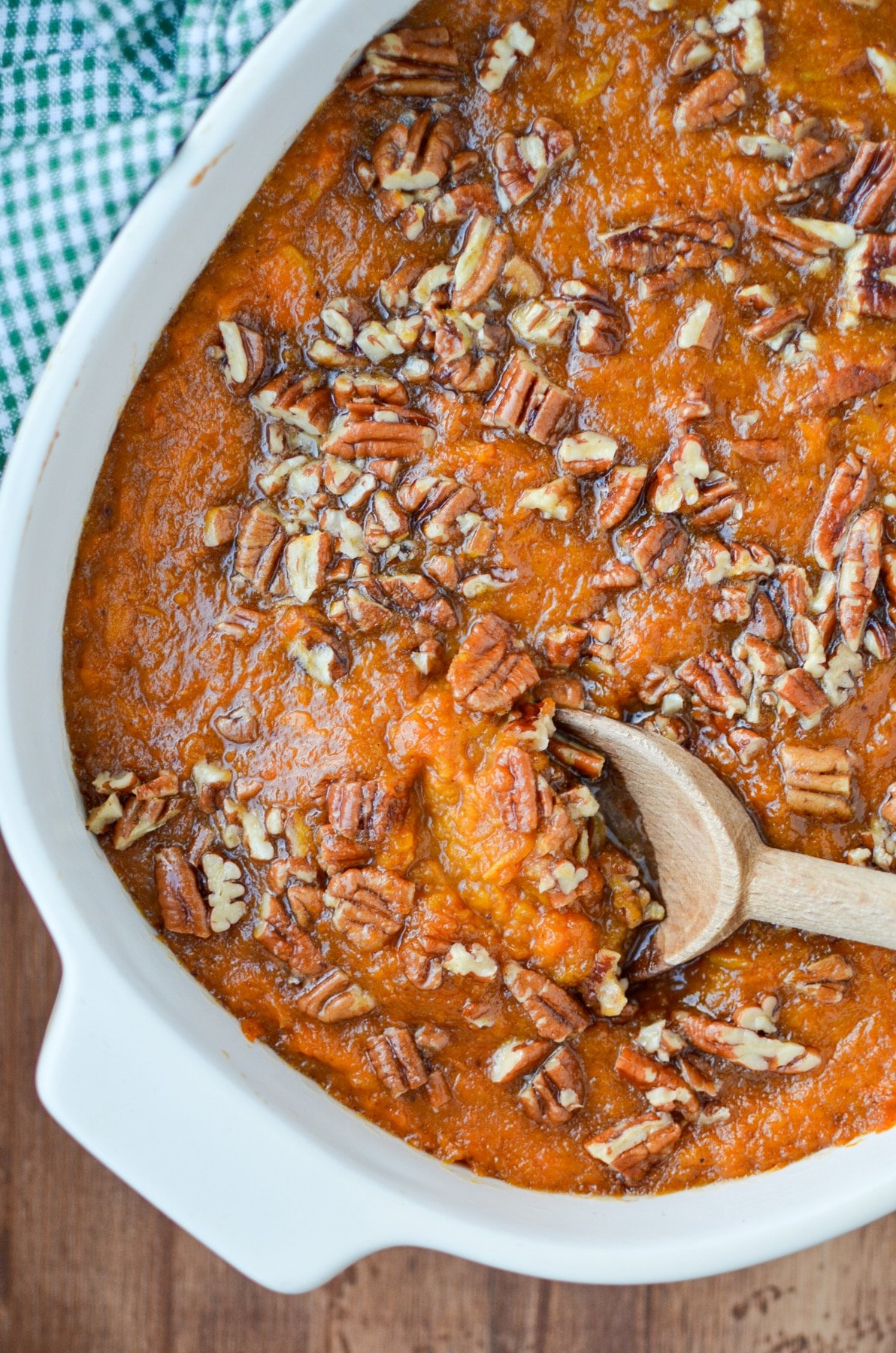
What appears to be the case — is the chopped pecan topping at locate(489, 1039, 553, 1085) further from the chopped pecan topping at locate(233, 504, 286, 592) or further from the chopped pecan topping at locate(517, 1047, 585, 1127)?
the chopped pecan topping at locate(233, 504, 286, 592)

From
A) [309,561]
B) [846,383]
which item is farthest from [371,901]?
[846,383]

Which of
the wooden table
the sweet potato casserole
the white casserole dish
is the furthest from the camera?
the wooden table

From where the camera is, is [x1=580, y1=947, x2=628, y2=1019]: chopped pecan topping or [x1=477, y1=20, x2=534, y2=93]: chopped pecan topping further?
[x1=580, y1=947, x2=628, y2=1019]: chopped pecan topping

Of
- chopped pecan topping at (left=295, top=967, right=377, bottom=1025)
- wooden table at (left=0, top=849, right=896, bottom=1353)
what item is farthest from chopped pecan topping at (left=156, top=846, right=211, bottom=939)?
wooden table at (left=0, top=849, right=896, bottom=1353)

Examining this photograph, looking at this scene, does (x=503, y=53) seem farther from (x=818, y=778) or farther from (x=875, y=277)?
(x=818, y=778)

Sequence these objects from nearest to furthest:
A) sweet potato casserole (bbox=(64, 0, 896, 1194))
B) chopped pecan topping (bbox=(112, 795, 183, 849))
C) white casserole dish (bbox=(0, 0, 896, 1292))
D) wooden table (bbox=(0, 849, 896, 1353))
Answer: white casserole dish (bbox=(0, 0, 896, 1292)) < sweet potato casserole (bbox=(64, 0, 896, 1194)) < chopped pecan topping (bbox=(112, 795, 183, 849)) < wooden table (bbox=(0, 849, 896, 1353))

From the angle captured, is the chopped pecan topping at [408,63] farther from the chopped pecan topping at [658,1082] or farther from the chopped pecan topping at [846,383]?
the chopped pecan topping at [658,1082]

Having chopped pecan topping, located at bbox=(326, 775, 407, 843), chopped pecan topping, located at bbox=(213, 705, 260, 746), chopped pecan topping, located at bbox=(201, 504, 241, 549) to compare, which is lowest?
chopped pecan topping, located at bbox=(326, 775, 407, 843)

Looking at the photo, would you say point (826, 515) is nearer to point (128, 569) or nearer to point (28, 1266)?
point (128, 569)

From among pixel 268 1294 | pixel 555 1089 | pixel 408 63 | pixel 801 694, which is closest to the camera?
pixel 408 63
